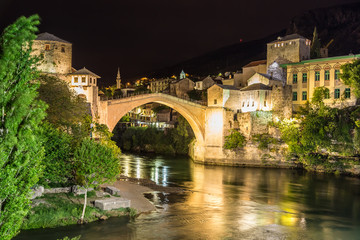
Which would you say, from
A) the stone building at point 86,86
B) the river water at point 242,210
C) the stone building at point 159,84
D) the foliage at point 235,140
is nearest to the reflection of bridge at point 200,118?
the foliage at point 235,140

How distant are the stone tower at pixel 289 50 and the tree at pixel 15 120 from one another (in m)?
46.9

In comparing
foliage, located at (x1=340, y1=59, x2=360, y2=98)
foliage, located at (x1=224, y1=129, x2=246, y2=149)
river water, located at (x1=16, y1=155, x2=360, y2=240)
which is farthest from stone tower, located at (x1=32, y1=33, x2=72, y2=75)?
foliage, located at (x1=340, y1=59, x2=360, y2=98)

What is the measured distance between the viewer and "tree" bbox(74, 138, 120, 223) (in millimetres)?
17781

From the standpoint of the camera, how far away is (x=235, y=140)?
1721 inches

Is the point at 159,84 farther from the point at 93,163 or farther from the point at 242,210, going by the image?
the point at 93,163

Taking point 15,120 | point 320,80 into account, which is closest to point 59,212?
point 15,120

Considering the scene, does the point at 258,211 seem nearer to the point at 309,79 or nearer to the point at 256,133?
the point at 256,133

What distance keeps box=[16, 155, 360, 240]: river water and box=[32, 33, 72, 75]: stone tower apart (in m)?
13.3

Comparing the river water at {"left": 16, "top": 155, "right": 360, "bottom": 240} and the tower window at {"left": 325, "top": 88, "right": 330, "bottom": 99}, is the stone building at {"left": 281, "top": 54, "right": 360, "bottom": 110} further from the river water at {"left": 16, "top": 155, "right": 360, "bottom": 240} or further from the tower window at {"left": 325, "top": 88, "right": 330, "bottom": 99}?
the river water at {"left": 16, "top": 155, "right": 360, "bottom": 240}

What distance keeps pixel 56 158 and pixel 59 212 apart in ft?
11.4

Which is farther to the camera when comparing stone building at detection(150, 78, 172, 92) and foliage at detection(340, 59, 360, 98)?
stone building at detection(150, 78, 172, 92)

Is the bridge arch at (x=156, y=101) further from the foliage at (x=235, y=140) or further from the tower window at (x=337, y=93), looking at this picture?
the tower window at (x=337, y=93)

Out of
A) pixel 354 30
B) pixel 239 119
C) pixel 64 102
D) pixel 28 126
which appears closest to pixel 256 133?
pixel 239 119

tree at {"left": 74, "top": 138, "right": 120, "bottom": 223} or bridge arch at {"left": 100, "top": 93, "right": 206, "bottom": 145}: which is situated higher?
bridge arch at {"left": 100, "top": 93, "right": 206, "bottom": 145}
